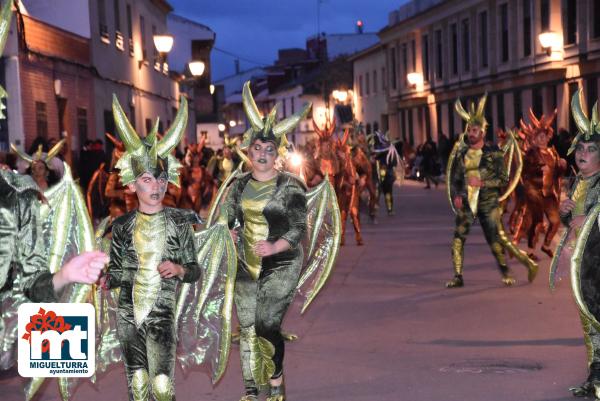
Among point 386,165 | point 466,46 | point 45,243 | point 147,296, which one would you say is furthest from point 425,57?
point 45,243

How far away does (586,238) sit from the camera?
6.83 metres

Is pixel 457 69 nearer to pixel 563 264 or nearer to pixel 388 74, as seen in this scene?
pixel 388 74

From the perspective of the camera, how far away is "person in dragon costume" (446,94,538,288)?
11.9 m

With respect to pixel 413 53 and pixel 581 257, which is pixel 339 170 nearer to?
pixel 581 257

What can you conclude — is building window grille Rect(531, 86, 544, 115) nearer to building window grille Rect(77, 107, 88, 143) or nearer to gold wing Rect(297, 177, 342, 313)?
building window grille Rect(77, 107, 88, 143)

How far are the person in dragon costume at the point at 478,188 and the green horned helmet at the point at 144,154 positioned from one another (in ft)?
21.1

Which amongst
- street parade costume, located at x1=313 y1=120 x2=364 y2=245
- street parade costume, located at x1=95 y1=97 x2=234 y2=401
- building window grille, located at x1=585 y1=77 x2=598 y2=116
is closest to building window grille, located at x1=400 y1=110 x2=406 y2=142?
building window grille, located at x1=585 y1=77 x2=598 y2=116

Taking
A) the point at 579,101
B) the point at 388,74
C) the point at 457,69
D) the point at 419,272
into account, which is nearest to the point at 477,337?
the point at 579,101

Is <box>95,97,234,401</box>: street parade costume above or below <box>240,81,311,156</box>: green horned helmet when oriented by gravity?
below

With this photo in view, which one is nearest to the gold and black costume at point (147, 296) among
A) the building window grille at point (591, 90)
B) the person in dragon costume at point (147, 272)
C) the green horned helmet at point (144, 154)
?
the person in dragon costume at point (147, 272)

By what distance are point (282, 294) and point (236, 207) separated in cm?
65

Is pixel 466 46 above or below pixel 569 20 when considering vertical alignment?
above

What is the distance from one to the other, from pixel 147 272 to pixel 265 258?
4.72 feet

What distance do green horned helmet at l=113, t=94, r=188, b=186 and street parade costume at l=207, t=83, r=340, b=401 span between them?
3.61 feet
